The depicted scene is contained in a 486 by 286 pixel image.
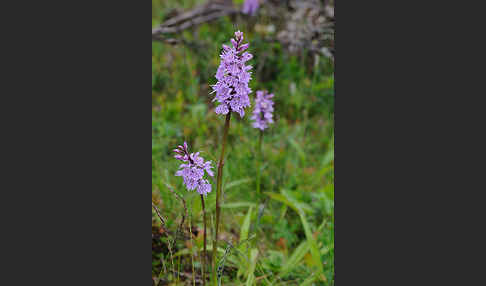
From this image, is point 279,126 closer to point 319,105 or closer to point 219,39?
point 319,105

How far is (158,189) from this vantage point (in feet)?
12.0

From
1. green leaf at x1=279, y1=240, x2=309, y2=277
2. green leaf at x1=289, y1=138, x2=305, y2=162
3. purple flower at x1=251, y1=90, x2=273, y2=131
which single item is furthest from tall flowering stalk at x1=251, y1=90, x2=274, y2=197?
green leaf at x1=289, y1=138, x2=305, y2=162

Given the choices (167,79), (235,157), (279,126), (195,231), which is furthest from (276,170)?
(167,79)

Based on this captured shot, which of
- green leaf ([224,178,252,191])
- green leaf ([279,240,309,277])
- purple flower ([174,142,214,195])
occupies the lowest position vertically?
green leaf ([279,240,309,277])

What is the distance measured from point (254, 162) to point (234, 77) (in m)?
2.09

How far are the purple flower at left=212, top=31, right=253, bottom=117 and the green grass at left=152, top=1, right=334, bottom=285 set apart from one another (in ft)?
1.09

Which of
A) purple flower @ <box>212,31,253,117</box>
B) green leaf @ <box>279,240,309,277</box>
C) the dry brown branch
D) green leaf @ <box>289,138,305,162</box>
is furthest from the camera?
the dry brown branch

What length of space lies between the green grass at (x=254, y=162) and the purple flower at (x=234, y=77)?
333mm

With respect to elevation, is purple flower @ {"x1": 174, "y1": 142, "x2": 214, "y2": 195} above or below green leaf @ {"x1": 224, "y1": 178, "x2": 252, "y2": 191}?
above

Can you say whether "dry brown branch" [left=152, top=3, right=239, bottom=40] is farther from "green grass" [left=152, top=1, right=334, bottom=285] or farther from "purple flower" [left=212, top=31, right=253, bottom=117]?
"purple flower" [left=212, top=31, right=253, bottom=117]

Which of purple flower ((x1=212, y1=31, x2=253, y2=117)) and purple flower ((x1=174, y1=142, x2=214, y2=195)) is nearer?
purple flower ((x1=212, y1=31, x2=253, y2=117))

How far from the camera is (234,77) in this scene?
2107 mm

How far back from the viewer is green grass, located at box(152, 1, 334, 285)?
125 inches

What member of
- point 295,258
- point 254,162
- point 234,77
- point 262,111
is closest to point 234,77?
point 234,77
